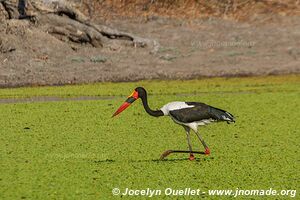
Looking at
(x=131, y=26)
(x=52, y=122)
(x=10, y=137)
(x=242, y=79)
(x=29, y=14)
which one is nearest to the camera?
(x=10, y=137)

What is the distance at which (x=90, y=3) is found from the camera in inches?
1572

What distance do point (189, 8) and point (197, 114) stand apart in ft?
95.4

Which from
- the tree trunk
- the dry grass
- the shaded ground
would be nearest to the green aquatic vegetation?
the shaded ground

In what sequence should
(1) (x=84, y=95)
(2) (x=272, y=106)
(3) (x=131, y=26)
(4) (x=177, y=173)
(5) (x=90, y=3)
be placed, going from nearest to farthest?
(4) (x=177, y=173)
(2) (x=272, y=106)
(1) (x=84, y=95)
(3) (x=131, y=26)
(5) (x=90, y=3)

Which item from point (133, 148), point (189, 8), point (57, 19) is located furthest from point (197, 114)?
point (189, 8)

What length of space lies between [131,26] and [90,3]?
362cm

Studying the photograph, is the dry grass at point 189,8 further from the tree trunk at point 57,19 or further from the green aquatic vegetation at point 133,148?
the green aquatic vegetation at point 133,148

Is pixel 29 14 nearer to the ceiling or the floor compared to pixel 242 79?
nearer to the ceiling

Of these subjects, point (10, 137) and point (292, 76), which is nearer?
point (10, 137)

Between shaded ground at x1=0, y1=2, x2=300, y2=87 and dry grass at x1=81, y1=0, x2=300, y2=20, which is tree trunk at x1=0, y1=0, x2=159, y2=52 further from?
dry grass at x1=81, y1=0, x2=300, y2=20

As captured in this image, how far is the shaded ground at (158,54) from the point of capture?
95.8 feet

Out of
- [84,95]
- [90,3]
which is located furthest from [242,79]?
[90,3]

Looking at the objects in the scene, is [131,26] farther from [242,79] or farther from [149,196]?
[149,196]

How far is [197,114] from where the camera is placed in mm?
11602
